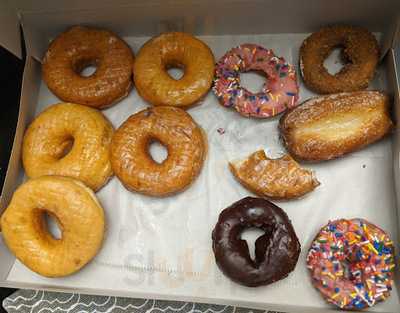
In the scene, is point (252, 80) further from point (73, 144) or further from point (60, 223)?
point (60, 223)

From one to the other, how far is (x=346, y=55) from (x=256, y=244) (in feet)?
3.08

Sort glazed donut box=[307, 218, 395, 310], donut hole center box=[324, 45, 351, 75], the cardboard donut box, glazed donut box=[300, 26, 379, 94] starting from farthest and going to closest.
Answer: donut hole center box=[324, 45, 351, 75] < glazed donut box=[300, 26, 379, 94] < the cardboard donut box < glazed donut box=[307, 218, 395, 310]

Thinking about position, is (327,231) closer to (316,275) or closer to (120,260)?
(316,275)

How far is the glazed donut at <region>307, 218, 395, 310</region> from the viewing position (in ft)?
5.59

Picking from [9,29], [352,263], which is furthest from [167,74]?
[352,263]

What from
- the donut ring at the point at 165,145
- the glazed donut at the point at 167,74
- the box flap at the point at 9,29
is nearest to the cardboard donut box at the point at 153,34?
the box flap at the point at 9,29

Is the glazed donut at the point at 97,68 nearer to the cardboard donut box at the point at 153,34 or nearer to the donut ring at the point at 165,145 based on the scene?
the cardboard donut box at the point at 153,34

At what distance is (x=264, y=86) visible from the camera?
2051 millimetres

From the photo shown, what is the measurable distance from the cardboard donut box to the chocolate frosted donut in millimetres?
113

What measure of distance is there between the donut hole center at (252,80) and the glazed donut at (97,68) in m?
0.52

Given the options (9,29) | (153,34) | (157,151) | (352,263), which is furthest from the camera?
(153,34)

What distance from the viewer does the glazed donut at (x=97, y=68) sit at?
2.04 meters

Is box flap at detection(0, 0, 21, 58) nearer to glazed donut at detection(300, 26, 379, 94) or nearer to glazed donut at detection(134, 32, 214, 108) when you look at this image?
glazed donut at detection(134, 32, 214, 108)

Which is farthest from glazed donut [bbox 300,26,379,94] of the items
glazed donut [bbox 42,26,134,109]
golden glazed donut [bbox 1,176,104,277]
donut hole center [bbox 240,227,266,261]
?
golden glazed donut [bbox 1,176,104,277]
